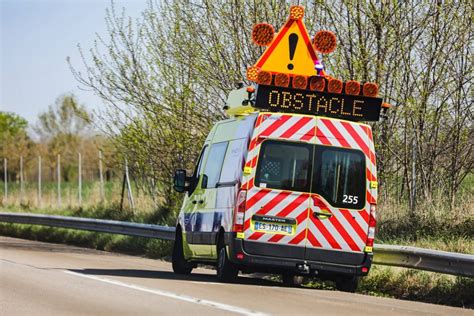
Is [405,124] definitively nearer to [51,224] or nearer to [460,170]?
[460,170]

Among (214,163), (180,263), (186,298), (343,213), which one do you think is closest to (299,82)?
(343,213)

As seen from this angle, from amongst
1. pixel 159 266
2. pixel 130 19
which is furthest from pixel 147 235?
pixel 130 19

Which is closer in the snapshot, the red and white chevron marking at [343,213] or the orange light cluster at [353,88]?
the red and white chevron marking at [343,213]

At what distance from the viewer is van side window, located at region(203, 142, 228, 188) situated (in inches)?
596

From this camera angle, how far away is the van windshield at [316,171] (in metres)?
13.8

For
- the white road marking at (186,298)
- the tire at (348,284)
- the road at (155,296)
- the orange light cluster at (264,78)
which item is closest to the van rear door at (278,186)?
the orange light cluster at (264,78)

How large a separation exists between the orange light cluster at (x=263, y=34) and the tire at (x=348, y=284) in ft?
11.6

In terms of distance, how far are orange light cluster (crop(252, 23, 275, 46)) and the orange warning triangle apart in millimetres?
288

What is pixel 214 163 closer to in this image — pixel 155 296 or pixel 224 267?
pixel 224 267

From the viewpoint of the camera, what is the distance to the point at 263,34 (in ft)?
50.1

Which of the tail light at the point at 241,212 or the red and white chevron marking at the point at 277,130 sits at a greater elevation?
the red and white chevron marking at the point at 277,130

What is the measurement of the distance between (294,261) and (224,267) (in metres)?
1.03

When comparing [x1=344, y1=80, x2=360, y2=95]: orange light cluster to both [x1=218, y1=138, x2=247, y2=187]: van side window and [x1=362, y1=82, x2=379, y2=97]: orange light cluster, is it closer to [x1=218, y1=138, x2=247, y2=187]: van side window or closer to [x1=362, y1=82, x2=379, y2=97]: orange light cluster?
[x1=362, y1=82, x2=379, y2=97]: orange light cluster

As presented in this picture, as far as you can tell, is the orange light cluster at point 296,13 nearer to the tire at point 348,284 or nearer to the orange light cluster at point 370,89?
the orange light cluster at point 370,89
